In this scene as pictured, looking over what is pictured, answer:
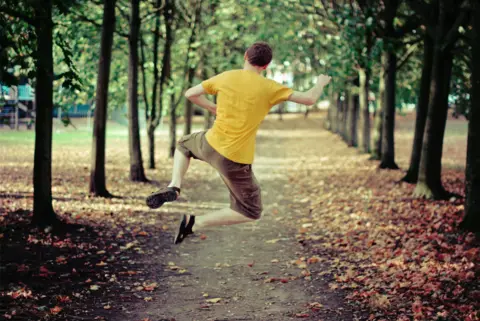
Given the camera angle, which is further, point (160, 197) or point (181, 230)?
point (181, 230)

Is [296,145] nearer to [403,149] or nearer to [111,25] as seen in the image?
[403,149]

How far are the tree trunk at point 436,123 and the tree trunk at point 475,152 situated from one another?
2918 millimetres

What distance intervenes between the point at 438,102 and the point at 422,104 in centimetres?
291

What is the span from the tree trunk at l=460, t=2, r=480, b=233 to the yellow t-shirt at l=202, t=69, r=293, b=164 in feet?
19.9

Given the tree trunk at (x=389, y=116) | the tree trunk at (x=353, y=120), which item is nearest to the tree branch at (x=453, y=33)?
the tree trunk at (x=389, y=116)

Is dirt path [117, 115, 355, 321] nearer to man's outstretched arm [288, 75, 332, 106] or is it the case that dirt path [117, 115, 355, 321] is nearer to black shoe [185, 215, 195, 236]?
black shoe [185, 215, 195, 236]

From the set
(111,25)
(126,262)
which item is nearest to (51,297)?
(126,262)

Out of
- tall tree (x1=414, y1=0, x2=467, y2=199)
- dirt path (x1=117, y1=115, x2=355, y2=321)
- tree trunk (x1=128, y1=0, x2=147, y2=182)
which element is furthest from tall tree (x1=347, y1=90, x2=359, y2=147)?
dirt path (x1=117, y1=115, x2=355, y2=321)

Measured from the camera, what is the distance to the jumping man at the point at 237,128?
6012 mm

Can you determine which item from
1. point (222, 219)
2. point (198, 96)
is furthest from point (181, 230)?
point (198, 96)

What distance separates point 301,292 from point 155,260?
8.61 ft

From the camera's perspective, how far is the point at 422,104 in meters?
17.3

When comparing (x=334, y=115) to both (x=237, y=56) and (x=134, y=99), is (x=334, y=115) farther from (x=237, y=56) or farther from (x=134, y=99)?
(x=134, y=99)

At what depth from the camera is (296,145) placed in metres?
38.2
